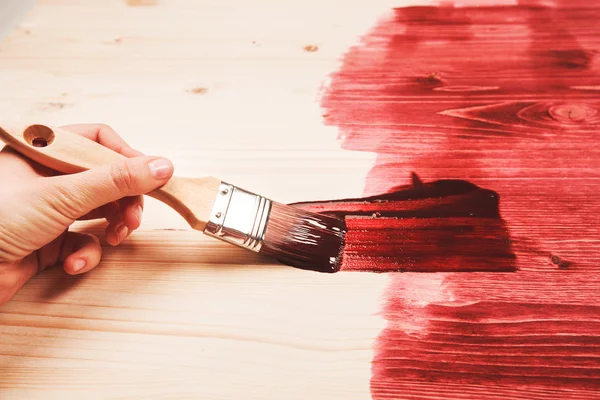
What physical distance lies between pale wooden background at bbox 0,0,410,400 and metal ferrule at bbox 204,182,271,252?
0.34ft

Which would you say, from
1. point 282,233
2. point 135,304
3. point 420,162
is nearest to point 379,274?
point 282,233

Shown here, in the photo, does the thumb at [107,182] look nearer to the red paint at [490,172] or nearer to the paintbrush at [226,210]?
the paintbrush at [226,210]

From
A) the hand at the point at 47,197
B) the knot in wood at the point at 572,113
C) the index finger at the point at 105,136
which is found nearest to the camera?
the hand at the point at 47,197

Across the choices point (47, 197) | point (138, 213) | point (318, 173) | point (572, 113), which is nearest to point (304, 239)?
point (318, 173)

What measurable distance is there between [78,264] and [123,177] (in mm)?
240

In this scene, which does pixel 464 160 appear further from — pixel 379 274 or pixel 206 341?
pixel 206 341

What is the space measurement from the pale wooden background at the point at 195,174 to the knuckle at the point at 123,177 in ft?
0.76

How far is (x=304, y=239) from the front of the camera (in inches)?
39.0

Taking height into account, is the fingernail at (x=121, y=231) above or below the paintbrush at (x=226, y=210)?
below

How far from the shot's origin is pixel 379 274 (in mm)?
1012

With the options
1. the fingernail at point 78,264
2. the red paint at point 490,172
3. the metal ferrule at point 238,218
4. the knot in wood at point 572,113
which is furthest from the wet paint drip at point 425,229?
the fingernail at point 78,264

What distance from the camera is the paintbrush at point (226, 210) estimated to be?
34.8 inches

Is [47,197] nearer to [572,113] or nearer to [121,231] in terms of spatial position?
[121,231]

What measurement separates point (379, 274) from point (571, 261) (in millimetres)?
392
